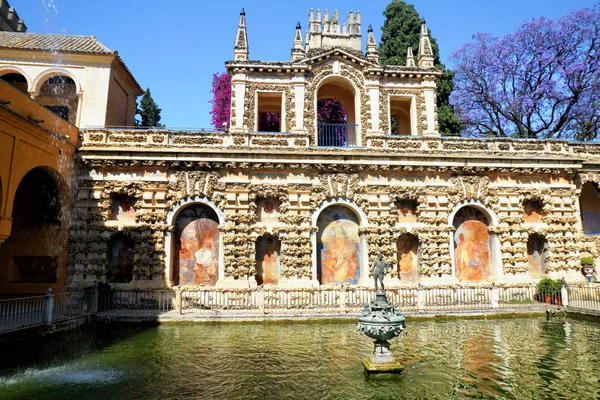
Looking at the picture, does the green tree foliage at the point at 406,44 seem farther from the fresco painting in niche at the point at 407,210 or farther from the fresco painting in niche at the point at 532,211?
the fresco painting in niche at the point at 407,210

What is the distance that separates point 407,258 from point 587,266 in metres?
9.94

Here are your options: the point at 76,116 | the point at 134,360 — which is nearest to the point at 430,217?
the point at 134,360

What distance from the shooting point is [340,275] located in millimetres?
22000

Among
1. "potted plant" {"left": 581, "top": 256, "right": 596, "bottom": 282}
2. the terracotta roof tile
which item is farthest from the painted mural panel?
the terracotta roof tile

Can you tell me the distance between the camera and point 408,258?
2284cm

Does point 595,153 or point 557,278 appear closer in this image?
point 557,278

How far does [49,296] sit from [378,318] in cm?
1149

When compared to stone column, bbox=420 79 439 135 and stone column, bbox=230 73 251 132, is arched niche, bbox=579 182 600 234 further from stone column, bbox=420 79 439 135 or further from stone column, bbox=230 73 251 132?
stone column, bbox=230 73 251 132

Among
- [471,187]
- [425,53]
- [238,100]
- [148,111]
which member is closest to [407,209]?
[471,187]

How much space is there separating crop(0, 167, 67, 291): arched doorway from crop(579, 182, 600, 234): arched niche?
103 feet

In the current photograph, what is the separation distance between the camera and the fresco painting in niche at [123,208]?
2167 centimetres

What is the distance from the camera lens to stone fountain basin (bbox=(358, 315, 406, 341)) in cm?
975

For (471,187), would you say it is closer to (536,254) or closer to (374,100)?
(536,254)

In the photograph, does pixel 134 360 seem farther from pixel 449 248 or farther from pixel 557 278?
pixel 557 278
